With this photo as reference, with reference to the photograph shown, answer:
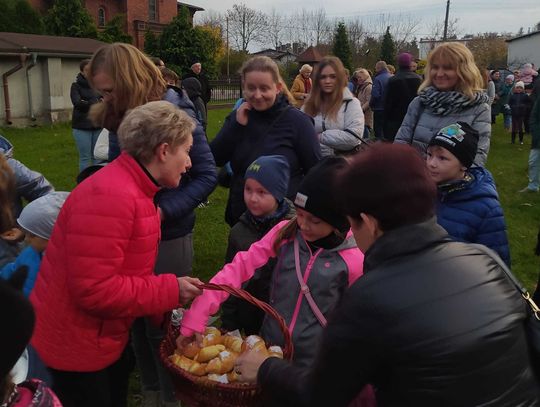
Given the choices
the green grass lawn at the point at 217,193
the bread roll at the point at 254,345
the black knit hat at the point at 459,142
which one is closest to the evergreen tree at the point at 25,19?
the green grass lawn at the point at 217,193

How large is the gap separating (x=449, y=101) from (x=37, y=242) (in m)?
3.18

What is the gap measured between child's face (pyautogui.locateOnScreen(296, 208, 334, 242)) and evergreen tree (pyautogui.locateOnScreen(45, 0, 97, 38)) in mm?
27015

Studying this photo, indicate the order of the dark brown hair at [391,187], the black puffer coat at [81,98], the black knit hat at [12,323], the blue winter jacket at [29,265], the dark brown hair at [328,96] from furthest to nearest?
the black puffer coat at [81,98], the dark brown hair at [328,96], the blue winter jacket at [29,265], the dark brown hair at [391,187], the black knit hat at [12,323]

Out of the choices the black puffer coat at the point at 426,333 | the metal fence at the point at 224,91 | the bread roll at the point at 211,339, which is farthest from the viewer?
the metal fence at the point at 224,91

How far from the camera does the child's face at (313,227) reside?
7.69 feet

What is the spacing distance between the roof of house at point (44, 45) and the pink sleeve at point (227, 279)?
14.7 meters

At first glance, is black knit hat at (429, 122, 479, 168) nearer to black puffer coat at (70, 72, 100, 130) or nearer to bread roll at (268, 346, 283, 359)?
bread roll at (268, 346, 283, 359)

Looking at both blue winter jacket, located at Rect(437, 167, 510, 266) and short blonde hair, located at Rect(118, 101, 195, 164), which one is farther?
blue winter jacket, located at Rect(437, 167, 510, 266)

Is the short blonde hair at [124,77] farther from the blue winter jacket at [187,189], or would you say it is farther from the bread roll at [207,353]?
the bread roll at [207,353]

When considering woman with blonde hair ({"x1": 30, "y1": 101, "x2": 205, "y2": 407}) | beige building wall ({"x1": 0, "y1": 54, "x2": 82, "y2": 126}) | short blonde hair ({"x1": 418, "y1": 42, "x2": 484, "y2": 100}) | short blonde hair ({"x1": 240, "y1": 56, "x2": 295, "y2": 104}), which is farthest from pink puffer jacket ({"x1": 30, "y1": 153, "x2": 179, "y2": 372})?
beige building wall ({"x1": 0, "y1": 54, "x2": 82, "y2": 126})

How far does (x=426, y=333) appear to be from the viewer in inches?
51.3

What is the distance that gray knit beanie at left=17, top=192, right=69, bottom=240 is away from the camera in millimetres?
2539

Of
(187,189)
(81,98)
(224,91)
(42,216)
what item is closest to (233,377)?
(187,189)

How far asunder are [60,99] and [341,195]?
1730cm
